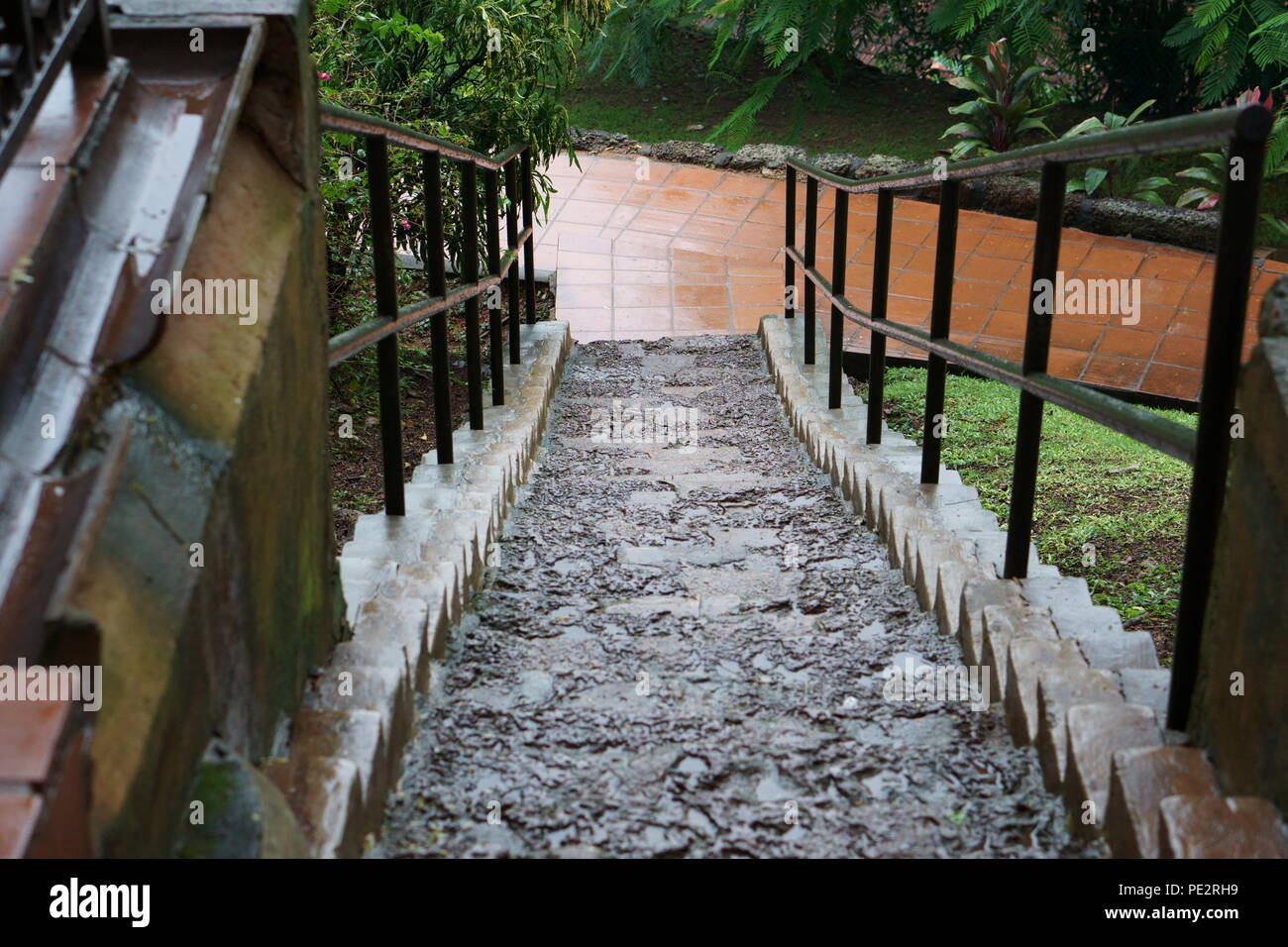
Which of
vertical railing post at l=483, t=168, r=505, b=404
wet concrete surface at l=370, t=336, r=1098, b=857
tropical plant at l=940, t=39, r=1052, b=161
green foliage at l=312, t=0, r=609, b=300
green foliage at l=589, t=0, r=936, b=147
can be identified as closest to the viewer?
wet concrete surface at l=370, t=336, r=1098, b=857

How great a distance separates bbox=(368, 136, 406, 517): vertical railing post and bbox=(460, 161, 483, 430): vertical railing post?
1056 millimetres

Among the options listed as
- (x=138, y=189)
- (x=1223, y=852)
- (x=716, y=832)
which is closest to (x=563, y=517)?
(x=716, y=832)

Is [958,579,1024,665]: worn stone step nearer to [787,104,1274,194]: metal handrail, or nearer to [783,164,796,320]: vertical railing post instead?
[787,104,1274,194]: metal handrail

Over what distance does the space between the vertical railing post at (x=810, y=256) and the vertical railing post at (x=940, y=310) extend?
1957 millimetres

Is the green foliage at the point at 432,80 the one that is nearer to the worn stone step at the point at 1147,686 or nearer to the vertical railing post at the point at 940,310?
the vertical railing post at the point at 940,310

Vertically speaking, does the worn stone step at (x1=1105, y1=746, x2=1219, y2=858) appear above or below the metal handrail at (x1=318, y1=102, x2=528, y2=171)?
below

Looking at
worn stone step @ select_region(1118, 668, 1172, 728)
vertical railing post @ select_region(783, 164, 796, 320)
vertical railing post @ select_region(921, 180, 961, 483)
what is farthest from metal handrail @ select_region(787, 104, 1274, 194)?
vertical railing post @ select_region(783, 164, 796, 320)

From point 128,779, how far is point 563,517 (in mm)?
2190

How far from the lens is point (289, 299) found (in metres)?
1.42

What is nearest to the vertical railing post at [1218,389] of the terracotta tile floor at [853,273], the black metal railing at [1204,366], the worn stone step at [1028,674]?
the black metal railing at [1204,366]

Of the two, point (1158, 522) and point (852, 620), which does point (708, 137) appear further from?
point (852, 620)

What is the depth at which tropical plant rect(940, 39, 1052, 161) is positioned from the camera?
8.03 metres

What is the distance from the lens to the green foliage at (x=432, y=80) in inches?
166

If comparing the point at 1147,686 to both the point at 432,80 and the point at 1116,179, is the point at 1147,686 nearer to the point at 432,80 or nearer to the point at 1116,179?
the point at 432,80
